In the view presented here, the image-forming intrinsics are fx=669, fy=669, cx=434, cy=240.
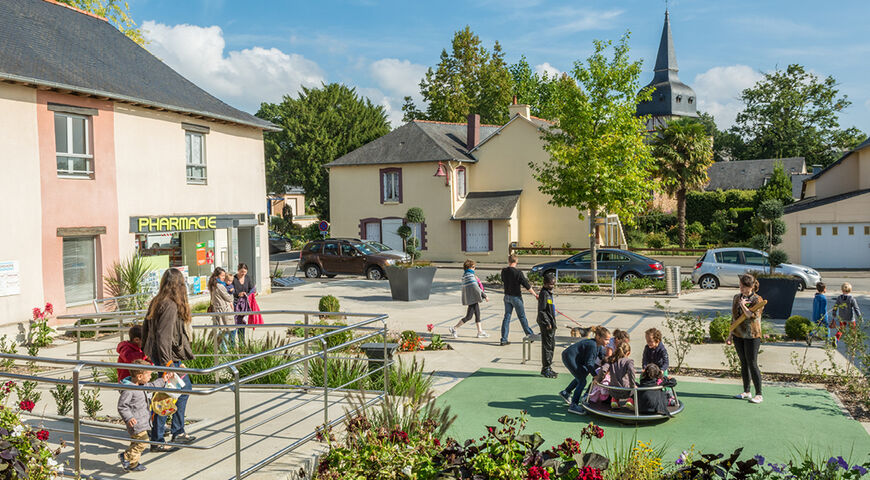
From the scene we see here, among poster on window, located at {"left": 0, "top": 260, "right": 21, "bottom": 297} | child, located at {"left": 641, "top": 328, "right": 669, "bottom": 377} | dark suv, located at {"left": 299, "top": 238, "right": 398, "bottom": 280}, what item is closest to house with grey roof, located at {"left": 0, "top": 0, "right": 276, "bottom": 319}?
poster on window, located at {"left": 0, "top": 260, "right": 21, "bottom": 297}

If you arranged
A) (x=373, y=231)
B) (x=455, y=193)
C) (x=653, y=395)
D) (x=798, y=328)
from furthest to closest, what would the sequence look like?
(x=373, y=231), (x=455, y=193), (x=798, y=328), (x=653, y=395)

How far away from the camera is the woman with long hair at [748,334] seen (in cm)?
882

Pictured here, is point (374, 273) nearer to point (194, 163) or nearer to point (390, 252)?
point (390, 252)

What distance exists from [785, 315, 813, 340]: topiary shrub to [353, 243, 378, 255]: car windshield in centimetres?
1733

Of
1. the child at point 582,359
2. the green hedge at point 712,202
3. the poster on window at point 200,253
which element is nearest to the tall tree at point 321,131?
the green hedge at point 712,202

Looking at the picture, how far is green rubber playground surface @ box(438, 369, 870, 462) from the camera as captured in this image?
7312mm

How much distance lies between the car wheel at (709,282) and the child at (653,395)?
52.1 feet

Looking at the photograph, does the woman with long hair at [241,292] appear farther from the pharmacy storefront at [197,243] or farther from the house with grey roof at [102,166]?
the pharmacy storefront at [197,243]

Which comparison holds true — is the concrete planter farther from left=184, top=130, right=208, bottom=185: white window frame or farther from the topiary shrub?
left=184, top=130, right=208, bottom=185: white window frame

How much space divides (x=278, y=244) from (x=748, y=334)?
41511 mm

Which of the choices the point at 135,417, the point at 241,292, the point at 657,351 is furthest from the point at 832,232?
the point at 135,417

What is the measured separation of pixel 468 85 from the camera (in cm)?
5712

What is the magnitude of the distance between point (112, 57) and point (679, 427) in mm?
17119

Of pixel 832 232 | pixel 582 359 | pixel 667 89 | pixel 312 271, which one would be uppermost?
pixel 667 89
